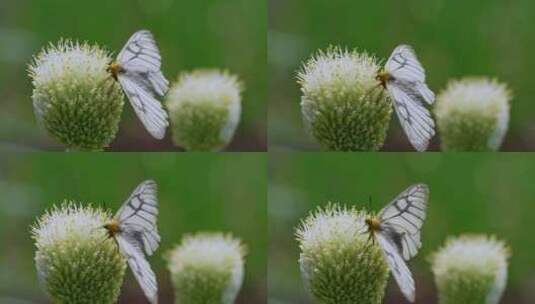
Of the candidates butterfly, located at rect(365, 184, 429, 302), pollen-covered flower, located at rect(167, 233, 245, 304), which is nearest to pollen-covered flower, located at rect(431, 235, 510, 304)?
butterfly, located at rect(365, 184, 429, 302)

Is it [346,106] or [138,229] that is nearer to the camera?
[346,106]

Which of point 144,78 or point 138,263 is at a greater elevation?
point 144,78

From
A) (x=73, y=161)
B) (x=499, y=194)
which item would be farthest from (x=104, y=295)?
(x=499, y=194)

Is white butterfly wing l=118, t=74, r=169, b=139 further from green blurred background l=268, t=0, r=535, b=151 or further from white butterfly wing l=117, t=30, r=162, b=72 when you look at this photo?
green blurred background l=268, t=0, r=535, b=151

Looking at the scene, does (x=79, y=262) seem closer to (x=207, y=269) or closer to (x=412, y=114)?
(x=207, y=269)

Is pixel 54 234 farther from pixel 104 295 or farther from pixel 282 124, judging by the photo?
pixel 282 124

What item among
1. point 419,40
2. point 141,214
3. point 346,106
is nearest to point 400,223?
point 346,106
